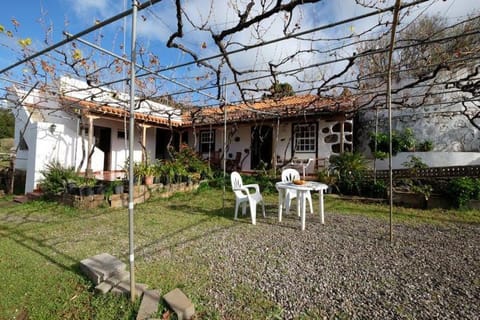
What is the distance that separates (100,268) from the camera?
8.35 feet

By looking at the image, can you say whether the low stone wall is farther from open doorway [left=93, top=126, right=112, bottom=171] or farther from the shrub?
the shrub

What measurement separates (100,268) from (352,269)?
275cm

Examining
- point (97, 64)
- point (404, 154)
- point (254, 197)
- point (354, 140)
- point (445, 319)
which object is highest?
point (97, 64)

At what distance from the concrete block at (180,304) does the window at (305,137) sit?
9.16 meters

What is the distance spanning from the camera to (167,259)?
3.09 m

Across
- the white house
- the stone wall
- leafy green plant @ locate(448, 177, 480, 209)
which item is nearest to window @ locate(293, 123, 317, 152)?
the white house

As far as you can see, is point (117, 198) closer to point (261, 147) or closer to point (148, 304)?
point (148, 304)

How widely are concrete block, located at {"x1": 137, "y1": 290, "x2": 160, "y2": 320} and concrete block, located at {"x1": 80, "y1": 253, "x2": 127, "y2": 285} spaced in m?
0.55

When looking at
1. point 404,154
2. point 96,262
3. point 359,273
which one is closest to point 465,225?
point 359,273

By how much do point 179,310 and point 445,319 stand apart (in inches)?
83.4

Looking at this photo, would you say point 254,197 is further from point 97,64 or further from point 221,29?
point 97,64

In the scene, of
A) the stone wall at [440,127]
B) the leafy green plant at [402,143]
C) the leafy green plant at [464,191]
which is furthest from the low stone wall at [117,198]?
the stone wall at [440,127]

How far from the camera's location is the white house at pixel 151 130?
768cm

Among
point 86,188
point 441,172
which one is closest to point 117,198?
point 86,188
